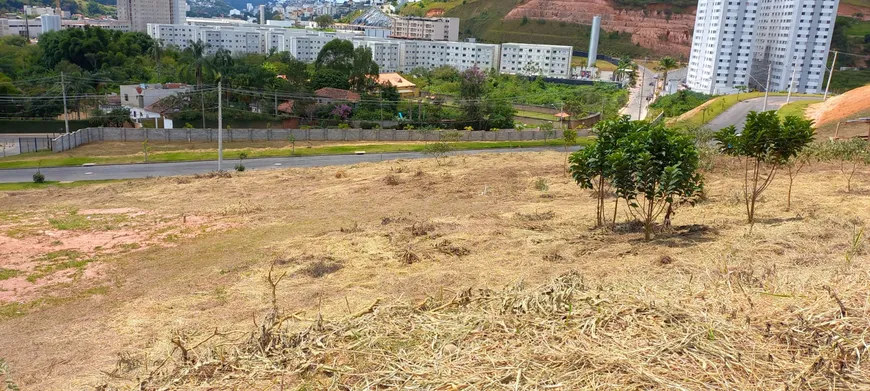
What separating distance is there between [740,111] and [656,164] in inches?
2173

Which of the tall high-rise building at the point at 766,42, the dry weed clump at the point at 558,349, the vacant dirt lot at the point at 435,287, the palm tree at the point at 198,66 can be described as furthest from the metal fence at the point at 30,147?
the tall high-rise building at the point at 766,42

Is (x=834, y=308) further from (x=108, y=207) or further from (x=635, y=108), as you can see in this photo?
(x=635, y=108)

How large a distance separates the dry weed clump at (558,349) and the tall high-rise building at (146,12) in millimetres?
211164

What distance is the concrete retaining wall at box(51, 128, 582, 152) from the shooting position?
54.8 meters

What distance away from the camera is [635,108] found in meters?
93.2

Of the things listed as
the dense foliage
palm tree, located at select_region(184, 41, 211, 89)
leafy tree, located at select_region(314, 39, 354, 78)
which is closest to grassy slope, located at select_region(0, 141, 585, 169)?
palm tree, located at select_region(184, 41, 211, 89)

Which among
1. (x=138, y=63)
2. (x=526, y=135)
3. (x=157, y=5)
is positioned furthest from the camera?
(x=157, y=5)

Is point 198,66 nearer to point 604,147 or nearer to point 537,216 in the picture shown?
point 537,216

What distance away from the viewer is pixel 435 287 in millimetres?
13742

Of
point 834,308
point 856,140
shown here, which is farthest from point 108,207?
point 856,140

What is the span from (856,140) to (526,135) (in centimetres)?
3484

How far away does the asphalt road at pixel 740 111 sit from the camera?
5594cm

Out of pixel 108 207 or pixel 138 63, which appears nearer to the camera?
pixel 108 207

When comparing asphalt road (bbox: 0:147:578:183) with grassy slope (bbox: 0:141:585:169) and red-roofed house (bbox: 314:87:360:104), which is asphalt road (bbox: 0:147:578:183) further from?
red-roofed house (bbox: 314:87:360:104)
